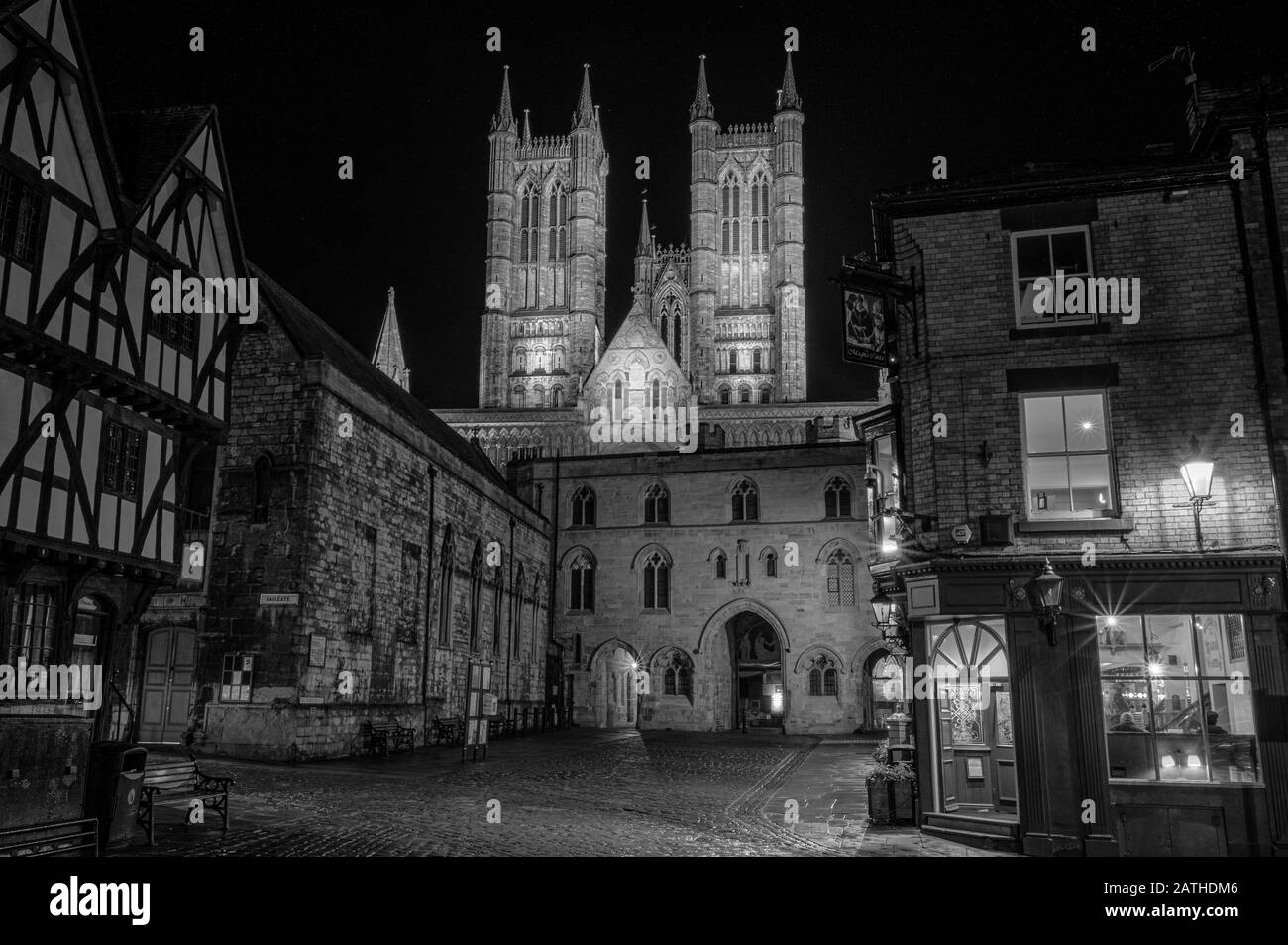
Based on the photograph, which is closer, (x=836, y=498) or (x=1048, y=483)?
(x=1048, y=483)

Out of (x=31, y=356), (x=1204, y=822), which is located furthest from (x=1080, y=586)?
(x=31, y=356)

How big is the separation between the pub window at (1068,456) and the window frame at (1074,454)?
0.01 metres

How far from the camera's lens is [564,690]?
36.6 meters

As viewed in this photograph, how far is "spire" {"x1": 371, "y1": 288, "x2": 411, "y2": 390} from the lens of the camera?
3214 inches

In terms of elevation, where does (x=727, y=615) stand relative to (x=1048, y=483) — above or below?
below

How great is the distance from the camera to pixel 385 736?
21344 mm

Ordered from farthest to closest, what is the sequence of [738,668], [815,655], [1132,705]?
1. [738,668]
2. [815,655]
3. [1132,705]

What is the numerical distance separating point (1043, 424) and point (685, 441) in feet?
155

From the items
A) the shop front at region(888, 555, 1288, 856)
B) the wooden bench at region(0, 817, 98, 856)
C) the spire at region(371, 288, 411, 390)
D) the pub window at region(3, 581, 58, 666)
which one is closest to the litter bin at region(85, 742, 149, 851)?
the wooden bench at region(0, 817, 98, 856)

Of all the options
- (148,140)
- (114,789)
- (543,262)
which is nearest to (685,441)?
(543,262)

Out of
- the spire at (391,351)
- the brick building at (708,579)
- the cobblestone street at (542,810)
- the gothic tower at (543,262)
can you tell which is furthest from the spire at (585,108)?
the cobblestone street at (542,810)

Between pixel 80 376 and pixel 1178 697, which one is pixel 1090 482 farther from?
pixel 80 376

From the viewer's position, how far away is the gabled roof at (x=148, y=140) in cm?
1513

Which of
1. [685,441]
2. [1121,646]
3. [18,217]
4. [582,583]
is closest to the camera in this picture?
[1121,646]
